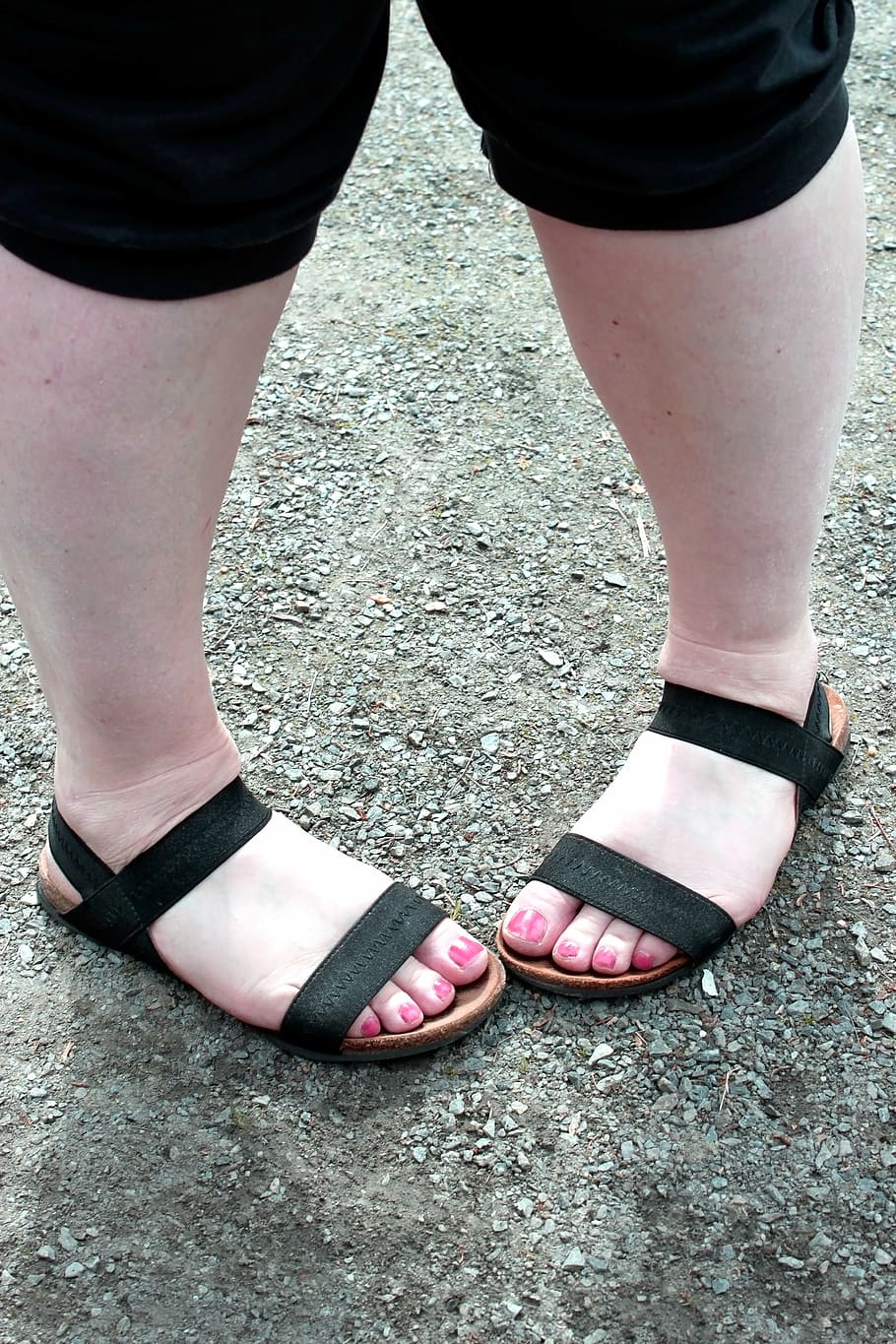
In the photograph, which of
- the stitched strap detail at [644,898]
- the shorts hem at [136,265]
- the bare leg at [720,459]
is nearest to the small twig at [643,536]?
the bare leg at [720,459]

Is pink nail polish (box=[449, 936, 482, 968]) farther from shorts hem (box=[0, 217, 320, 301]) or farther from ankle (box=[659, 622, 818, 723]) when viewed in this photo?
shorts hem (box=[0, 217, 320, 301])

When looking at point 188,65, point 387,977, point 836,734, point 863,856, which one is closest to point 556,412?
point 836,734

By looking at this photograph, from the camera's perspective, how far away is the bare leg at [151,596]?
0.89 meters

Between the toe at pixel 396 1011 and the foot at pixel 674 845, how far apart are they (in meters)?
0.13

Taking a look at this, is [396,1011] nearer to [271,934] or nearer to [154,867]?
[271,934]

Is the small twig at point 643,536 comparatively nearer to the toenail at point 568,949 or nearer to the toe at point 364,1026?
the toenail at point 568,949

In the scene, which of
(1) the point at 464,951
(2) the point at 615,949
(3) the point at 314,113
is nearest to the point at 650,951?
(2) the point at 615,949

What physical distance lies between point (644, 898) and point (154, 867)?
0.48m

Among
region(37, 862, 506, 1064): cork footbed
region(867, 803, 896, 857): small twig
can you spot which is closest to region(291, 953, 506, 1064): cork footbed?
region(37, 862, 506, 1064): cork footbed

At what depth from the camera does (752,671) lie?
4.11 ft

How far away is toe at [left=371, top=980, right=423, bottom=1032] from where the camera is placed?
1168 millimetres

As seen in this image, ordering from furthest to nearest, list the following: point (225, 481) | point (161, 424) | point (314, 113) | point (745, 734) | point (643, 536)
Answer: point (643, 536)
point (745, 734)
point (225, 481)
point (161, 424)
point (314, 113)

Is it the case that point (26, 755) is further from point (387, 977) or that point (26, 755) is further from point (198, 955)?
point (387, 977)

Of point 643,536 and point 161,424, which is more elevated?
point 161,424
